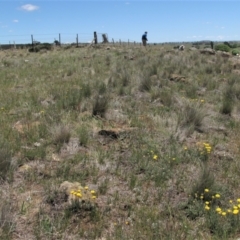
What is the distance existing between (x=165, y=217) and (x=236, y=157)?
2190mm

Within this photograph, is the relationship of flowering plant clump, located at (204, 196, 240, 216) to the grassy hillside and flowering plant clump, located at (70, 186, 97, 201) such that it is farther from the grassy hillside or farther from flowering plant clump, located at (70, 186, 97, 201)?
flowering plant clump, located at (70, 186, 97, 201)

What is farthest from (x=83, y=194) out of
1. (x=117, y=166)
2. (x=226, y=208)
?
(x=226, y=208)

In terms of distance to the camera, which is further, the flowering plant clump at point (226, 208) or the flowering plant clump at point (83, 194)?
the flowering plant clump at point (83, 194)

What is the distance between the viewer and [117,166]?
494 centimetres

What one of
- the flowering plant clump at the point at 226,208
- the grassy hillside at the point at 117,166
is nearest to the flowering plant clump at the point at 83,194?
the grassy hillside at the point at 117,166

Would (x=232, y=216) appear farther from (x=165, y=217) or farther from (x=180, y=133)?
(x=180, y=133)

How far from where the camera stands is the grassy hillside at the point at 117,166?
12.0 ft

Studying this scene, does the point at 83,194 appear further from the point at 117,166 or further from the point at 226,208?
the point at 226,208

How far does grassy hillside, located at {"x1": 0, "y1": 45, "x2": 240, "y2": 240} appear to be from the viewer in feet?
12.0

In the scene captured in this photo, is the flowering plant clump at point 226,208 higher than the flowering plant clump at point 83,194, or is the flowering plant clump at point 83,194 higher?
the flowering plant clump at point 83,194

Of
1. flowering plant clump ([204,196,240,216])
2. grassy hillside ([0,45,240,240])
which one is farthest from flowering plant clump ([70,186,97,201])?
flowering plant clump ([204,196,240,216])

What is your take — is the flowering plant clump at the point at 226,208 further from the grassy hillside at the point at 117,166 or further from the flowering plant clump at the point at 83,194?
the flowering plant clump at the point at 83,194

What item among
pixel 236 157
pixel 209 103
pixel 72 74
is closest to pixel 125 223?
pixel 236 157

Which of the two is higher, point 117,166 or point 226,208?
point 117,166
